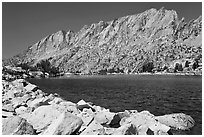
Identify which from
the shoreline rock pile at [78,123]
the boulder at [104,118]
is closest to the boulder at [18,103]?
the shoreline rock pile at [78,123]

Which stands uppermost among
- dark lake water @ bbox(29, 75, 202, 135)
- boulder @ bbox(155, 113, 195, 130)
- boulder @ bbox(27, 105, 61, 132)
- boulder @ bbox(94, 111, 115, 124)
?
boulder @ bbox(27, 105, 61, 132)

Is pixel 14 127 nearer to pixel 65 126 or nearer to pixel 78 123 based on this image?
pixel 65 126

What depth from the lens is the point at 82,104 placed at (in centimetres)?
2641

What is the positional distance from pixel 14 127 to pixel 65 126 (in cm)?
289

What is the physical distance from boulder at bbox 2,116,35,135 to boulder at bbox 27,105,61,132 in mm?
2054

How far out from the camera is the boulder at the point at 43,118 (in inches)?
659

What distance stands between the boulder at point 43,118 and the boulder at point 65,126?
2.28 m

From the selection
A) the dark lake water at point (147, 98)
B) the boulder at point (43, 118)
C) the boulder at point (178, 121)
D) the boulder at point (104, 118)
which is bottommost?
the dark lake water at point (147, 98)

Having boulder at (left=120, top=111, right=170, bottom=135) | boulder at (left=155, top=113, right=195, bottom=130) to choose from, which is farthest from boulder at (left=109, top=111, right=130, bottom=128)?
boulder at (left=155, top=113, right=195, bottom=130)

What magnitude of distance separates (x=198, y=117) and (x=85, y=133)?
16.9m

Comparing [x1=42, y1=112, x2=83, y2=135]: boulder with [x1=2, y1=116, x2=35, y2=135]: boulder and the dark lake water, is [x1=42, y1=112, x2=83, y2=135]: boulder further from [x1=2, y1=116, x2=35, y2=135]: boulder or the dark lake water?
the dark lake water

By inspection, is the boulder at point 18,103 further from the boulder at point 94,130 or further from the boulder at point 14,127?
the boulder at point 94,130

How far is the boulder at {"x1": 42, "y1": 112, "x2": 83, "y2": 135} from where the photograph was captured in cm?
1396

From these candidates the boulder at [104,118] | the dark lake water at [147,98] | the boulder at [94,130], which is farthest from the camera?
the dark lake water at [147,98]
